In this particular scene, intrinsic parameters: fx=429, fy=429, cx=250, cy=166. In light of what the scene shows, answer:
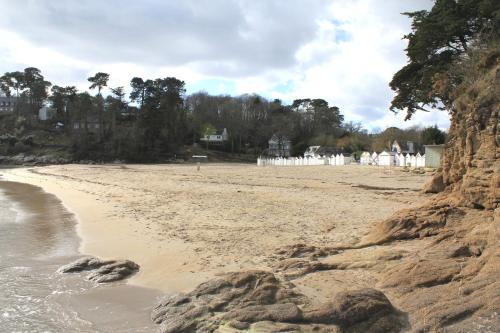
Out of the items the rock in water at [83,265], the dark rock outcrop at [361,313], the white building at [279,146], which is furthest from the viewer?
the white building at [279,146]

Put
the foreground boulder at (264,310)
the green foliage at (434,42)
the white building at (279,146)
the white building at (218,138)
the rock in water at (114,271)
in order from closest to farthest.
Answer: the foreground boulder at (264,310)
the rock in water at (114,271)
the green foliage at (434,42)
the white building at (279,146)
the white building at (218,138)

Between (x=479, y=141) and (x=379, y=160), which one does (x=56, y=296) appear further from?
(x=379, y=160)

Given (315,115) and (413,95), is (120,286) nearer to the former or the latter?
(413,95)

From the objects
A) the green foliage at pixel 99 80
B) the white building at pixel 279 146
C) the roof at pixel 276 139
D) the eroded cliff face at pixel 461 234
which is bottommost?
the eroded cliff face at pixel 461 234

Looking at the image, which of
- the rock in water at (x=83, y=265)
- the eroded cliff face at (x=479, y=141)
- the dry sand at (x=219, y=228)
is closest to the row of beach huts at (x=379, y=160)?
the dry sand at (x=219, y=228)

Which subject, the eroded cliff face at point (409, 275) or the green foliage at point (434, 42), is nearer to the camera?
the eroded cliff face at point (409, 275)

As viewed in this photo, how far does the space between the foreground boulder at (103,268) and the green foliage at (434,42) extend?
638 inches

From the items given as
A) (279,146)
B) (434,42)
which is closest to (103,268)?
(434,42)

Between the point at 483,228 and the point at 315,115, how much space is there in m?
105

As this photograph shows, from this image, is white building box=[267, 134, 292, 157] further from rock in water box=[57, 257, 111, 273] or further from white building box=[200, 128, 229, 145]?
rock in water box=[57, 257, 111, 273]

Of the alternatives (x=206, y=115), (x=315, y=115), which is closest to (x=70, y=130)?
(x=206, y=115)

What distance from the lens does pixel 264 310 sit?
586 cm

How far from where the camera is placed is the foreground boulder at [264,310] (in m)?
5.39

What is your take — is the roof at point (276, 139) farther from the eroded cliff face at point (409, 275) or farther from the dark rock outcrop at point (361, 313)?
the dark rock outcrop at point (361, 313)
